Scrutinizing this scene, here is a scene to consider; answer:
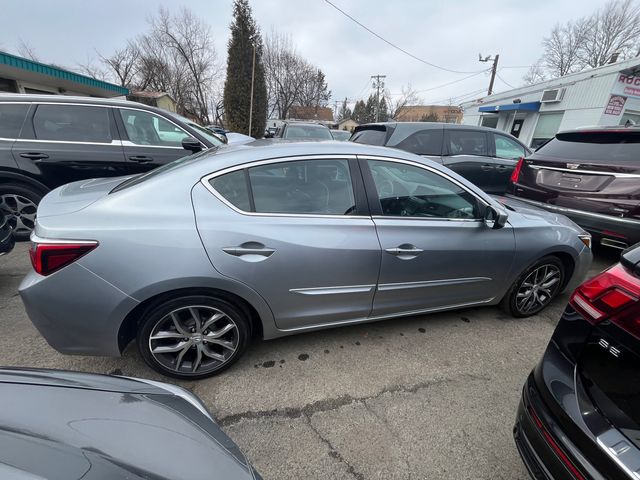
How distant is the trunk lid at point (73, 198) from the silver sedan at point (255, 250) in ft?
0.05

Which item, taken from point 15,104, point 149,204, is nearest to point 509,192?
point 149,204

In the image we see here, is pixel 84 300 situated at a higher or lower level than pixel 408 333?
higher

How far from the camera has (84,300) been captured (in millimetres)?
1680

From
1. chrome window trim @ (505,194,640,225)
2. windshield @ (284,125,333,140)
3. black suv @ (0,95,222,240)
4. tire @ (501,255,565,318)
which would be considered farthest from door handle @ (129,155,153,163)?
windshield @ (284,125,333,140)

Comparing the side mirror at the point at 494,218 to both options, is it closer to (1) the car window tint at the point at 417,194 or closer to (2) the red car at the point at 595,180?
(1) the car window tint at the point at 417,194

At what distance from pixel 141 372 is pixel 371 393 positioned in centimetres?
161

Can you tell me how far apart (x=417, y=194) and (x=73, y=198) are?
2.42 m

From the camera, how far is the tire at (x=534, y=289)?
274 centimetres

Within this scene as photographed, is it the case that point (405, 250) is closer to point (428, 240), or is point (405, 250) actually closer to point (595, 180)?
point (428, 240)

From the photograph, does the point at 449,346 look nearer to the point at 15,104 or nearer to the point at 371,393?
the point at 371,393

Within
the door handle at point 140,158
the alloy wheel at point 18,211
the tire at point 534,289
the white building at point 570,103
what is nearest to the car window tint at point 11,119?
the alloy wheel at point 18,211

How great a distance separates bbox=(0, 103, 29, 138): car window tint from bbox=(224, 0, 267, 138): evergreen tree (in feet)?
68.1

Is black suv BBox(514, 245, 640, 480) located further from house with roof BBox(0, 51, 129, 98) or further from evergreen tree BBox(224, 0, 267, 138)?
evergreen tree BBox(224, 0, 267, 138)

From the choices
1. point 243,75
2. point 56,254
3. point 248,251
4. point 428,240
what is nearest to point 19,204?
point 56,254
